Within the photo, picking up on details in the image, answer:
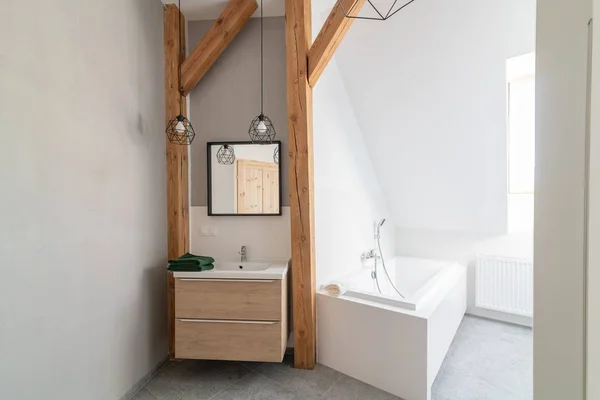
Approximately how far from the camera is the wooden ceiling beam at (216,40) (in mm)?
2404

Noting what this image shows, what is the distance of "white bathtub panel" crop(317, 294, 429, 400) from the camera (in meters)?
1.94

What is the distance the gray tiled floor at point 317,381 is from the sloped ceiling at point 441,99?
1430 mm

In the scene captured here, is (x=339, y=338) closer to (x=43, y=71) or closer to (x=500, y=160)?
(x=500, y=160)

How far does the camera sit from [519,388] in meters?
2.13

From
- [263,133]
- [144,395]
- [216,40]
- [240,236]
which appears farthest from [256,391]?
[216,40]

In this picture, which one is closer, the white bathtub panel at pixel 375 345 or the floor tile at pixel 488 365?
the white bathtub panel at pixel 375 345

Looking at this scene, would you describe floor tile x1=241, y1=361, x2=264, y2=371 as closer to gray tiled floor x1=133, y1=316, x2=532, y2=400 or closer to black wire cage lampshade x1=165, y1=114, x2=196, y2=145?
gray tiled floor x1=133, y1=316, x2=532, y2=400

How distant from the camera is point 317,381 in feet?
7.25

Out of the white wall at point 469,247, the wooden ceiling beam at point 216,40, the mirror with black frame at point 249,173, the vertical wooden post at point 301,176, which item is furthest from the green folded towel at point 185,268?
the white wall at point 469,247

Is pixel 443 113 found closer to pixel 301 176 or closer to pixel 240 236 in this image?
pixel 301 176

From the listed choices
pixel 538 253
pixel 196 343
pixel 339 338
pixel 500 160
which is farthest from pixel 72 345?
pixel 500 160

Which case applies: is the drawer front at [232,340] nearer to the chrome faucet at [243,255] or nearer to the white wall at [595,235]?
the chrome faucet at [243,255]

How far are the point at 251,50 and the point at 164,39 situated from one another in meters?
0.72

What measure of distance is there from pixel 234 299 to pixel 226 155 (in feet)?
3.89
